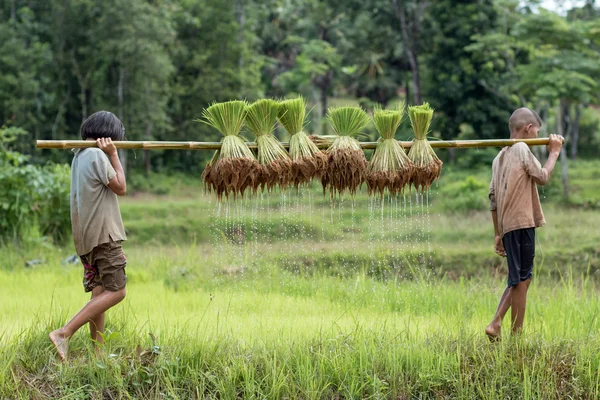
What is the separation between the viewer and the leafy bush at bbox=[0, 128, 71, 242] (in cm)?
966

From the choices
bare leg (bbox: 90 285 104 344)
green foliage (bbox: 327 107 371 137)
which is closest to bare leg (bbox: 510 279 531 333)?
green foliage (bbox: 327 107 371 137)

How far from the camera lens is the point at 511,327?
4.67 meters

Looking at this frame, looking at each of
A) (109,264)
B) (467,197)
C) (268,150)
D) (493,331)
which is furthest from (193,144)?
(467,197)

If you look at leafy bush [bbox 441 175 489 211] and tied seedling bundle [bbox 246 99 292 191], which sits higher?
tied seedling bundle [bbox 246 99 292 191]

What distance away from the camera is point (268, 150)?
15.8 feet

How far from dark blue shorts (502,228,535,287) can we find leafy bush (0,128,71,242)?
7075mm

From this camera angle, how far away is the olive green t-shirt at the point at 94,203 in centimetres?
434

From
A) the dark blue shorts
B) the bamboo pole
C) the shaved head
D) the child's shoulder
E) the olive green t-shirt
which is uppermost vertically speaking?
the shaved head

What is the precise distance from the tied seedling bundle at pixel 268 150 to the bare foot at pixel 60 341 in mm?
1577

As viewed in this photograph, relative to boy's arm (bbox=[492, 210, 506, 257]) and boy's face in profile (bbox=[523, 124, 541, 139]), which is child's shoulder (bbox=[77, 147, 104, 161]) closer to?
boy's arm (bbox=[492, 210, 506, 257])

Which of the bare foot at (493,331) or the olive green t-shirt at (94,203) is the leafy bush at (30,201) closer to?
the olive green t-shirt at (94,203)

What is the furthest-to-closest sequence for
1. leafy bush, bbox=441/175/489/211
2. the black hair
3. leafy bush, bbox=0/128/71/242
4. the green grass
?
leafy bush, bbox=441/175/489/211 < leafy bush, bbox=0/128/71/242 < the black hair < the green grass

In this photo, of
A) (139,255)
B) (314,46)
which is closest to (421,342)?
(139,255)

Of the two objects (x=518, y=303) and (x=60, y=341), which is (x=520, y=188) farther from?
(x=60, y=341)
